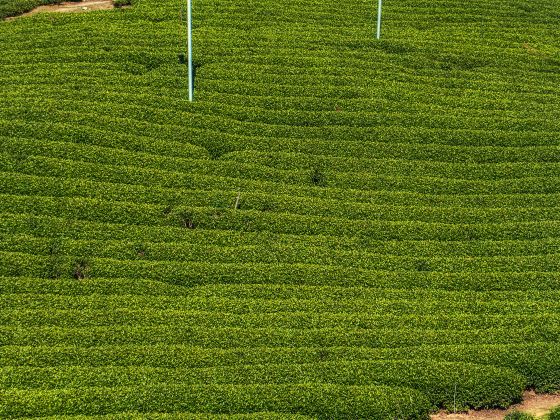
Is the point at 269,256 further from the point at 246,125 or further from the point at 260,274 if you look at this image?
the point at 246,125

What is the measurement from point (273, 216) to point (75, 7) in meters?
14.4

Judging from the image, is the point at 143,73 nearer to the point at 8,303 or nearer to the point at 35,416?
the point at 8,303

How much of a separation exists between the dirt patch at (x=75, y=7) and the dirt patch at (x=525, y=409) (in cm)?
2068

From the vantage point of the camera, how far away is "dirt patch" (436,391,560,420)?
17141mm

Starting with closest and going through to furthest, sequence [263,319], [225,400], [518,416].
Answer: [225,400] < [518,416] < [263,319]

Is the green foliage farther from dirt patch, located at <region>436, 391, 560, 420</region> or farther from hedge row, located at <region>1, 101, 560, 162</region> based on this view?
hedge row, located at <region>1, 101, 560, 162</region>

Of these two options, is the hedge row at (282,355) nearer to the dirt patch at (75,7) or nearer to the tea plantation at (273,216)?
the tea plantation at (273,216)

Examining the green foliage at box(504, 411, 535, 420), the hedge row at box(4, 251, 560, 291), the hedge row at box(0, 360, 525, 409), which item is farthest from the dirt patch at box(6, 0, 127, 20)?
the green foliage at box(504, 411, 535, 420)

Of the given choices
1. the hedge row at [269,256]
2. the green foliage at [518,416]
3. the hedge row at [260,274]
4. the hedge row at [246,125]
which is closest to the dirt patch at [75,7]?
the hedge row at [246,125]

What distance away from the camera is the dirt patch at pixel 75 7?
29969mm

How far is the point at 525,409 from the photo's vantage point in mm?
17391

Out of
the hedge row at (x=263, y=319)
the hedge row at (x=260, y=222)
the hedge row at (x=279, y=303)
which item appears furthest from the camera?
the hedge row at (x=260, y=222)

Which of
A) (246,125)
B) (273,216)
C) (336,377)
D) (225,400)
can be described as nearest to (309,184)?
(273,216)

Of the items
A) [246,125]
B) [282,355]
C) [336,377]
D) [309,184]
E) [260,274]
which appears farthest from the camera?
[246,125]
